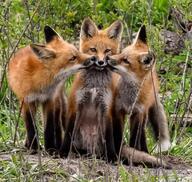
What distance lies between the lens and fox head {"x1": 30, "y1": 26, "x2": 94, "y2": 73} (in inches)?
332

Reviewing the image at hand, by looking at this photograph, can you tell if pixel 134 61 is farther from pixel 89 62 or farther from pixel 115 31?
pixel 115 31

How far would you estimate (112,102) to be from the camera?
8.53m

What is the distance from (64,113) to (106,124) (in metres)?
0.62

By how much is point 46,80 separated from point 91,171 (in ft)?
4.20

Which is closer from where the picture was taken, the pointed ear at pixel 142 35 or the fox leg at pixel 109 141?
the fox leg at pixel 109 141

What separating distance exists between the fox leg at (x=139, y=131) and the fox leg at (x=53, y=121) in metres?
0.80

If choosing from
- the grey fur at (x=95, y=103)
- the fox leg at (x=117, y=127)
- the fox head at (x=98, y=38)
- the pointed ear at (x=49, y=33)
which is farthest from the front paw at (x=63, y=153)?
the fox head at (x=98, y=38)

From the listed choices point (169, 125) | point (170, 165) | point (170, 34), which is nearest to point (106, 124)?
point (170, 165)

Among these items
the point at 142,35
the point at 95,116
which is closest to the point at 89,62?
the point at 95,116

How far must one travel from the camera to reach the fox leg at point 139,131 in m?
8.61

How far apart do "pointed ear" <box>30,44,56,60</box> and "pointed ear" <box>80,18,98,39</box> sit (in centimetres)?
175

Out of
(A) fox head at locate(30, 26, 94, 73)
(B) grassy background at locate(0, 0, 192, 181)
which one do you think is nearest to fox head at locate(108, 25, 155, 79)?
(A) fox head at locate(30, 26, 94, 73)

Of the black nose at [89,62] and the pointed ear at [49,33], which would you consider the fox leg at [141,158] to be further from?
the pointed ear at [49,33]

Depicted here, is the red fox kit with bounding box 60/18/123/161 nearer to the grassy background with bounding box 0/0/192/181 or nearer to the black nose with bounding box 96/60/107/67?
the black nose with bounding box 96/60/107/67
